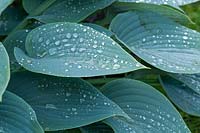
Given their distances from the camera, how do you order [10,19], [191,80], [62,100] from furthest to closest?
1. [10,19]
2. [191,80]
3. [62,100]

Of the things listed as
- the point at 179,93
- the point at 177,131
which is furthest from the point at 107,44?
the point at 179,93

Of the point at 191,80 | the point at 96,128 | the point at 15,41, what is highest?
the point at 15,41

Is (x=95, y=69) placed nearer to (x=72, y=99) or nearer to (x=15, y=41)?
(x=72, y=99)

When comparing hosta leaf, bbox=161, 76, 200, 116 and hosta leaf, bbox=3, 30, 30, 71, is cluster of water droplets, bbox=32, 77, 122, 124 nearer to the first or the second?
hosta leaf, bbox=3, 30, 30, 71

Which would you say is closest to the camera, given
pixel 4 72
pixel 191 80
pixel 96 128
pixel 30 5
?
pixel 4 72

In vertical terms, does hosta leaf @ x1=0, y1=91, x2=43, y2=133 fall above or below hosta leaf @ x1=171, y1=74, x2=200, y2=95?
above

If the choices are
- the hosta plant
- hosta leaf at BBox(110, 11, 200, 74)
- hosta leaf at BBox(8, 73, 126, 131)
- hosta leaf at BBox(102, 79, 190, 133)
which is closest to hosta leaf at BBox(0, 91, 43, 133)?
the hosta plant

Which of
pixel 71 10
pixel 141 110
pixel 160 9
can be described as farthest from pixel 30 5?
pixel 141 110

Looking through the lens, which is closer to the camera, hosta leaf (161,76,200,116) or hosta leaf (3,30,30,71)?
hosta leaf (3,30,30,71)
